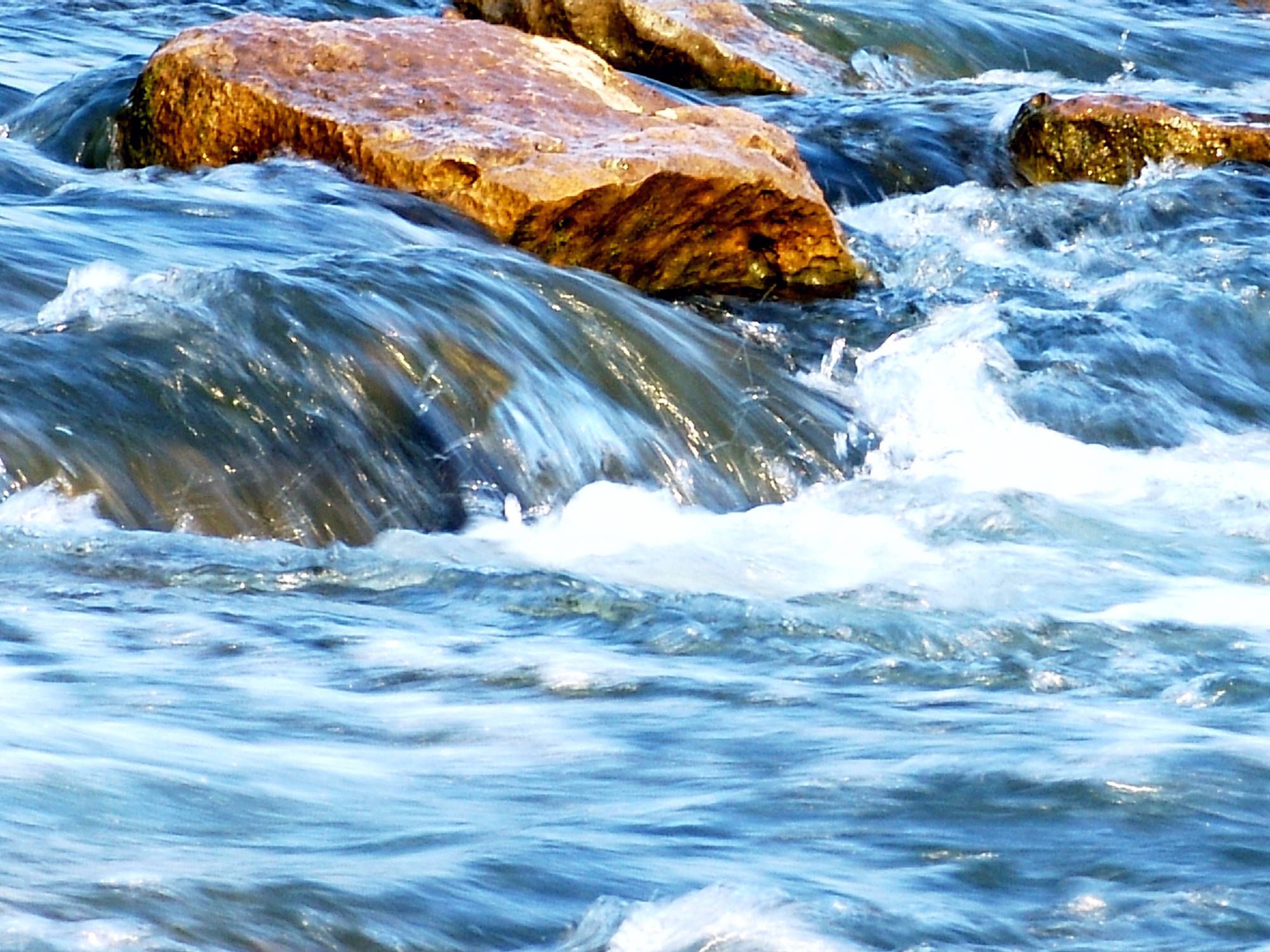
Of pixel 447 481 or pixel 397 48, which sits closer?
pixel 447 481

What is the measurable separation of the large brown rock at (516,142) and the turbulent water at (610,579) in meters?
0.20

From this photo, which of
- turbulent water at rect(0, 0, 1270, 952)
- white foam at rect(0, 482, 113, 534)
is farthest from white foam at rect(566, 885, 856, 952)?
white foam at rect(0, 482, 113, 534)

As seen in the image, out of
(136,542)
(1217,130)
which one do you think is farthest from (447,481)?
(1217,130)

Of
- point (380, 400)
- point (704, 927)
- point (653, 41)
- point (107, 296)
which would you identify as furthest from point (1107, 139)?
point (704, 927)

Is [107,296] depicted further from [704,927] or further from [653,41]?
[653,41]

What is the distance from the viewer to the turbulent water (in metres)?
2.78

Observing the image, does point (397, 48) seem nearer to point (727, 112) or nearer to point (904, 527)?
point (727, 112)

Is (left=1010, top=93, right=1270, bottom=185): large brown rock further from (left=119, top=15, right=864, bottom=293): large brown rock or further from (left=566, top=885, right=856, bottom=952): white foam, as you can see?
(left=566, top=885, right=856, bottom=952): white foam

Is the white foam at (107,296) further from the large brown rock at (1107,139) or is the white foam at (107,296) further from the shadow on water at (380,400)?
the large brown rock at (1107,139)

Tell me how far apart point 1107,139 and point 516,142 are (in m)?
3.91

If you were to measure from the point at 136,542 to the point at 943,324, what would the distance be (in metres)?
3.81

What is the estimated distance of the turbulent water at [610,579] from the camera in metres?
2.78

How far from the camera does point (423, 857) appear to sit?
110 inches

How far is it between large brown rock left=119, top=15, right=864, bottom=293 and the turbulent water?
197 mm
